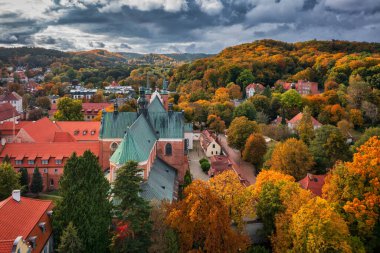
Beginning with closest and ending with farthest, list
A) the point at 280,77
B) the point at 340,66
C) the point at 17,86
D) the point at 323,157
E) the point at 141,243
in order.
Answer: the point at 141,243 → the point at 323,157 → the point at 340,66 → the point at 280,77 → the point at 17,86

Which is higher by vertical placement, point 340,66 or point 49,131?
point 340,66

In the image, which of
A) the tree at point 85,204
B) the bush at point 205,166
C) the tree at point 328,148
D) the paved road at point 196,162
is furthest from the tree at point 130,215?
the tree at point 328,148

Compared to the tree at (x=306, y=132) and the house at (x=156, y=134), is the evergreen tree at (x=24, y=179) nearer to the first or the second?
the house at (x=156, y=134)

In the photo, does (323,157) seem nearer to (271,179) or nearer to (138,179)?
(271,179)

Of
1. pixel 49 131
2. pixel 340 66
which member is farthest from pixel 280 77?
pixel 49 131

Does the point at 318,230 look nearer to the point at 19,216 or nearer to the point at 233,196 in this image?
the point at 233,196
